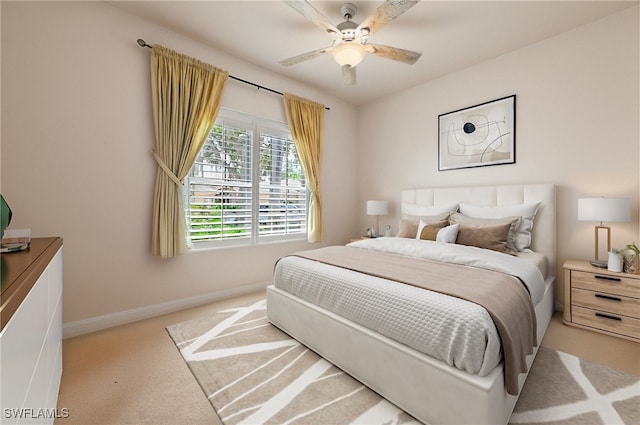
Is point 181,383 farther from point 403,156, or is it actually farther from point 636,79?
point 636,79

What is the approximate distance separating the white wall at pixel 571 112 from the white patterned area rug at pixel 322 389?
146 cm

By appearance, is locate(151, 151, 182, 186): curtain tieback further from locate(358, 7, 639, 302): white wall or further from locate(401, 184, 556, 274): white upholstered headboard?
locate(358, 7, 639, 302): white wall

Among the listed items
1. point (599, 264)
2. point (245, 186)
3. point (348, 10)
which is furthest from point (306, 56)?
point (599, 264)

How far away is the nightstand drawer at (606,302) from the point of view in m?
2.12

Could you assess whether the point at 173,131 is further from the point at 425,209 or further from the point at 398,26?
the point at 425,209

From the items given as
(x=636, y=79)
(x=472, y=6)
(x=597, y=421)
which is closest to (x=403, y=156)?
(x=472, y=6)

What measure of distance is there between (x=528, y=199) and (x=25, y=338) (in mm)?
3726

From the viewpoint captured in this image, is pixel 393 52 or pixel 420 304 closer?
pixel 420 304

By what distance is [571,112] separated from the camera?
2.68m

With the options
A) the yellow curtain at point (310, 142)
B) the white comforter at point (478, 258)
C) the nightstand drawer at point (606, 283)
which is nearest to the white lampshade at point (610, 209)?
the nightstand drawer at point (606, 283)

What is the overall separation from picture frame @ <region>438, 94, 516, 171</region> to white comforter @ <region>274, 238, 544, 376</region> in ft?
4.90

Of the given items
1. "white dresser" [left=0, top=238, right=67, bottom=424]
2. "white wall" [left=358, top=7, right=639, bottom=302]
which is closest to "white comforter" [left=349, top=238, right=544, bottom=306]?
"white wall" [left=358, top=7, right=639, bottom=302]

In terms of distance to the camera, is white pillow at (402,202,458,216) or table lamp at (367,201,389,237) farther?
table lamp at (367,201,389,237)

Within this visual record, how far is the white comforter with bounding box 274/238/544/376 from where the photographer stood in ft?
4.01
